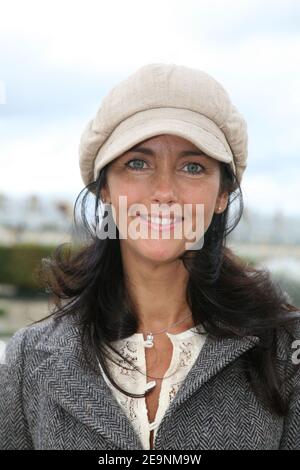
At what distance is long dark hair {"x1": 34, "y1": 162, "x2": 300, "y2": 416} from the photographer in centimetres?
252

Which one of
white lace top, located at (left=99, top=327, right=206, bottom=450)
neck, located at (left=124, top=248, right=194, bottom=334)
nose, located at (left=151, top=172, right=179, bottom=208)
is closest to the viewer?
nose, located at (left=151, top=172, right=179, bottom=208)

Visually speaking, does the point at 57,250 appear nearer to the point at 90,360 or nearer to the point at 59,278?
the point at 59,278

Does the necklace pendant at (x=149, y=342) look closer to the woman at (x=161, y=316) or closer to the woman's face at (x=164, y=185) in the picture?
the woman at (x=161, y=316)

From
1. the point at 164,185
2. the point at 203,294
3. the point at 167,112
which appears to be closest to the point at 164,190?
the point at 164,185

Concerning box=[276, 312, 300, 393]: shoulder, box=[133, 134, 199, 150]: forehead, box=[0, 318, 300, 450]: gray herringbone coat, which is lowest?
box=[0, 318, 300, 450]: gray herringbone coat

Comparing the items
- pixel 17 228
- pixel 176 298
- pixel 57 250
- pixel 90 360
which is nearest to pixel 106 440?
pixel 90 360

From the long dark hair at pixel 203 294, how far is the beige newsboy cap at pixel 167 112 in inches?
5.1

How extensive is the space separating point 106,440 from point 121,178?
799 mm

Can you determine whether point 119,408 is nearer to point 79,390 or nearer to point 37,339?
point 79,390

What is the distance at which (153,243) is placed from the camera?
240 cm

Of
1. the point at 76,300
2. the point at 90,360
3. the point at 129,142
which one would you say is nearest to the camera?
the point at 129,142

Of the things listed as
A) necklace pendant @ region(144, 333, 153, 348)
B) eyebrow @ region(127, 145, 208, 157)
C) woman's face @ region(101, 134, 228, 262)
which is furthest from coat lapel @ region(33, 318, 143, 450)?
eyebrow @ region(127, 145, 208, 157)

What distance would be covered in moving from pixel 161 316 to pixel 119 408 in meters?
0.36

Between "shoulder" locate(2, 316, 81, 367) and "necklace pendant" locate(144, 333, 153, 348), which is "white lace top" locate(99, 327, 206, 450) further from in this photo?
"shoulder" locate(2, 316, 81, 367)
